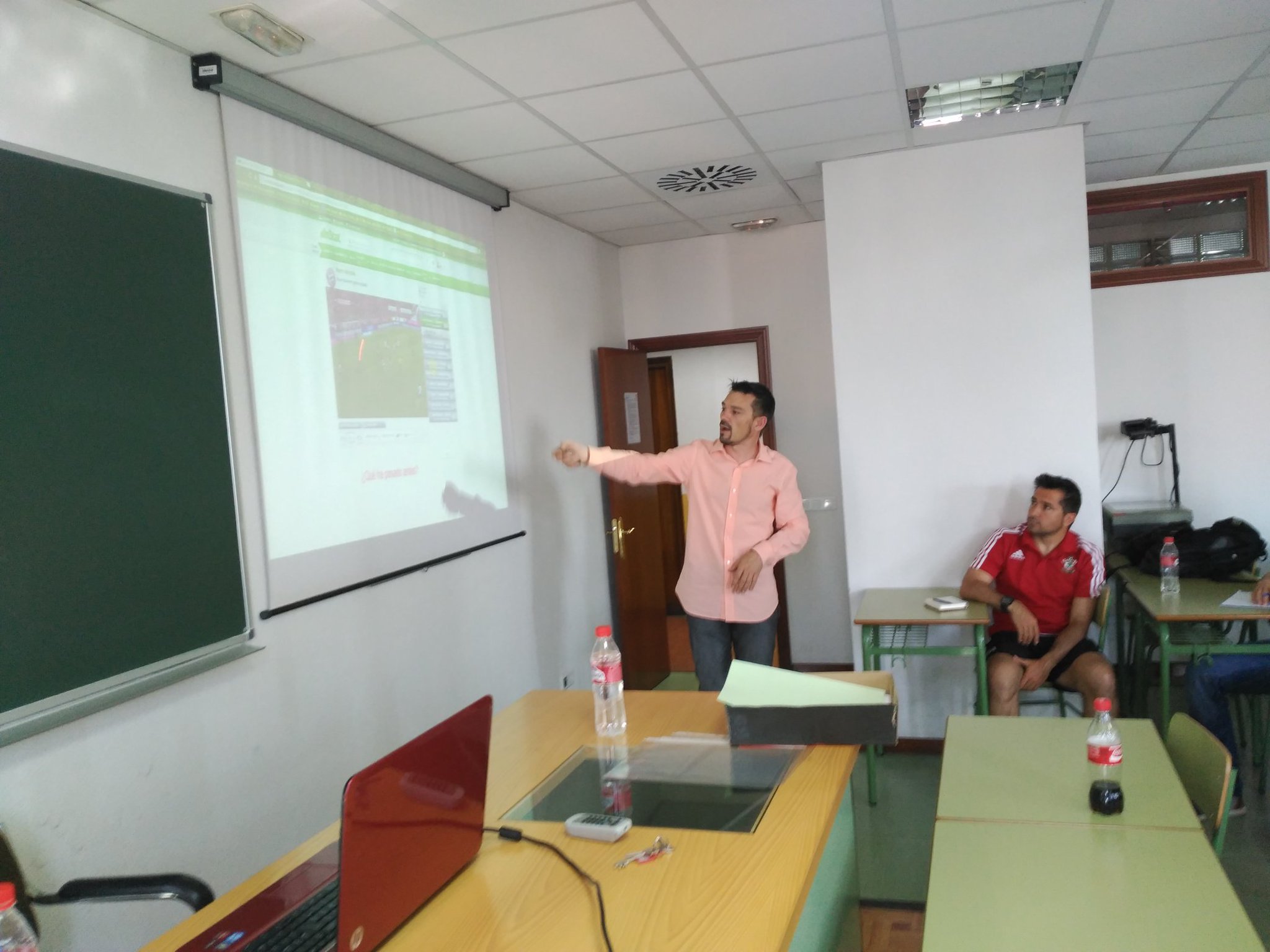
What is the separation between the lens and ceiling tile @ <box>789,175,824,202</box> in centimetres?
437

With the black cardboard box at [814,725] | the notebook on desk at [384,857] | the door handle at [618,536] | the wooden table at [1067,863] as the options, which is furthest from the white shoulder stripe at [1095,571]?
the notebook on desk at [384,857]

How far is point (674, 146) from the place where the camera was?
3674mm

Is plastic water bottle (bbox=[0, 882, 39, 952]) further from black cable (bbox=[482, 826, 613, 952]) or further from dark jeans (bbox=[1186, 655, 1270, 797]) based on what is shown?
dark jeans (bbox=[1186, 655, 1270, 797])

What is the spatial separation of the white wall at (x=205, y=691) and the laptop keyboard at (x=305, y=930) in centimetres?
99

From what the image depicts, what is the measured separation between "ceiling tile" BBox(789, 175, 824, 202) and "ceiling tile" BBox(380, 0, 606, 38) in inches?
83.4

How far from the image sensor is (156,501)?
229 cm

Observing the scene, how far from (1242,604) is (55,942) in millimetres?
3995

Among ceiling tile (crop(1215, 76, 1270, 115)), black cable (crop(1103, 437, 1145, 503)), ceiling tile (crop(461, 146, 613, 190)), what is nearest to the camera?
ceiling tile (crop(1215, 76, 1270, 115))

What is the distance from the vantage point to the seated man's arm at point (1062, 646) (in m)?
3.61

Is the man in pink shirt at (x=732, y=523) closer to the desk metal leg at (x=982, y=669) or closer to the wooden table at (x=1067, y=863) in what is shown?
the desk metal leg at (x=982, y=669)

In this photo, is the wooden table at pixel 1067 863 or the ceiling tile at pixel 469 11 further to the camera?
the ceiling tile at pixel 469 11

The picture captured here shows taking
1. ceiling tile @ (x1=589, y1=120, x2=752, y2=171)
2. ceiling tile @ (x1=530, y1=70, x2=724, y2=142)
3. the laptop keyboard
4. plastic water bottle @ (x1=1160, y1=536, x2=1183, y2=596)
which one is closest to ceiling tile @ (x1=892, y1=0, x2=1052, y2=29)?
ceiling tile @ (x1=530, y1=70, x2=724, y2=142)

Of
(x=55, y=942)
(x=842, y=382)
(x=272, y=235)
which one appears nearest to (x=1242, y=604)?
Answer: (x=842, y=382)

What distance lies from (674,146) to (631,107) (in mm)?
525
